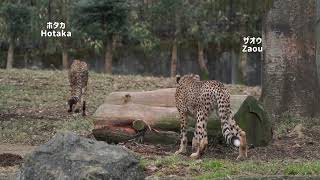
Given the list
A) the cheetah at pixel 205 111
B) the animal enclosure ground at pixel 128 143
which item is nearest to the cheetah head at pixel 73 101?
the animal enclosure ground at pixel 128 143

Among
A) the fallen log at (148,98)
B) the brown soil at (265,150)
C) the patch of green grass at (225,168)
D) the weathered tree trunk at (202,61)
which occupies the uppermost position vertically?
the weathered tree trunk at (202,61)

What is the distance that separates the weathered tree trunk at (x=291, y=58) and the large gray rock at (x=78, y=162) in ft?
20.7

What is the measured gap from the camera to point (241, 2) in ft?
86.5

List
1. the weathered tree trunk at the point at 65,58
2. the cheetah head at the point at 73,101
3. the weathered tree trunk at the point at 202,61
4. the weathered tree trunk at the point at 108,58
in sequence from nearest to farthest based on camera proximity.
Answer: the cheetah head at the point at 73,101, the weathered tree trunk at the point at 108,58, the weathered tree trunk at the point at 202,61, the weathered tree trunk at the point at 65,58

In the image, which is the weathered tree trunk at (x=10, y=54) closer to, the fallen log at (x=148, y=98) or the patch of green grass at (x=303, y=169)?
the fallen log at (x=148, y=98)

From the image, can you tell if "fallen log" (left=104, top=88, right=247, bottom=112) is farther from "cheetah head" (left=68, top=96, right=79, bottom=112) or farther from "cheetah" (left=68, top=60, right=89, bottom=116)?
"cheetah" (left=68, top=60, right=89, bottom=116)

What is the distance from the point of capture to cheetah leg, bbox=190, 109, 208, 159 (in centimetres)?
1027

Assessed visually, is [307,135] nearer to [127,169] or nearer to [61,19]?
[127,169]

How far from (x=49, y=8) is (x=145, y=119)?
15666 mm

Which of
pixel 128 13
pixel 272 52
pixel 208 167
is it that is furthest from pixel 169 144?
pixel 128 13

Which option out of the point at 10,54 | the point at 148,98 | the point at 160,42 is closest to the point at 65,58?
the point at 10,54

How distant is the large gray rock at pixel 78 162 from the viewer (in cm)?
762

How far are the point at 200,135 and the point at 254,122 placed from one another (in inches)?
53.4

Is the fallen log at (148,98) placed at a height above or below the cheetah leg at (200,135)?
above
